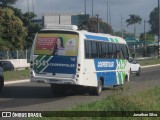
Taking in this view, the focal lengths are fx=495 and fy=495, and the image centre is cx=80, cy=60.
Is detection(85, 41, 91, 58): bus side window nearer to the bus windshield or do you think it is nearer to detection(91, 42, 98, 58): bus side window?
detection(91, 42, 98, 58): bus side window

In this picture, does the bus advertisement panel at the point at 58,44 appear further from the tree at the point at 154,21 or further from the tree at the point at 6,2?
the tree at the point at 154,21

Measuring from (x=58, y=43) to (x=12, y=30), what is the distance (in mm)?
42526

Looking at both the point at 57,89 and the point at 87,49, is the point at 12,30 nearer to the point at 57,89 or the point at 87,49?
the point at 57,89

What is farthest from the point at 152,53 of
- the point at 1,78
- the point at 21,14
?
the point at 1,78

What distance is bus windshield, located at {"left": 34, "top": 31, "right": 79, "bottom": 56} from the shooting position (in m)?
20.3

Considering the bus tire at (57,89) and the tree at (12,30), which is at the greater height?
the tree at (12,30)

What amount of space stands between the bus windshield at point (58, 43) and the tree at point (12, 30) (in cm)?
4073

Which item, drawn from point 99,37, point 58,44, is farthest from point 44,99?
point 99,37

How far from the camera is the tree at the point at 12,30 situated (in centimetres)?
6156

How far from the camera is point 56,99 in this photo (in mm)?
20359

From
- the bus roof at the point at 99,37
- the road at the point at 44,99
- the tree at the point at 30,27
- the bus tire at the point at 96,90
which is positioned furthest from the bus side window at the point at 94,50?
the tree at the point at 30,27

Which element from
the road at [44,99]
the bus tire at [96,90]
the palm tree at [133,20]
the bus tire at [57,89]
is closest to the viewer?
the road at [44,99]

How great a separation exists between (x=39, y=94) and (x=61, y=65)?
2.76 metres

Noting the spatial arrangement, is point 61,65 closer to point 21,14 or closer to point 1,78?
point 1,78
